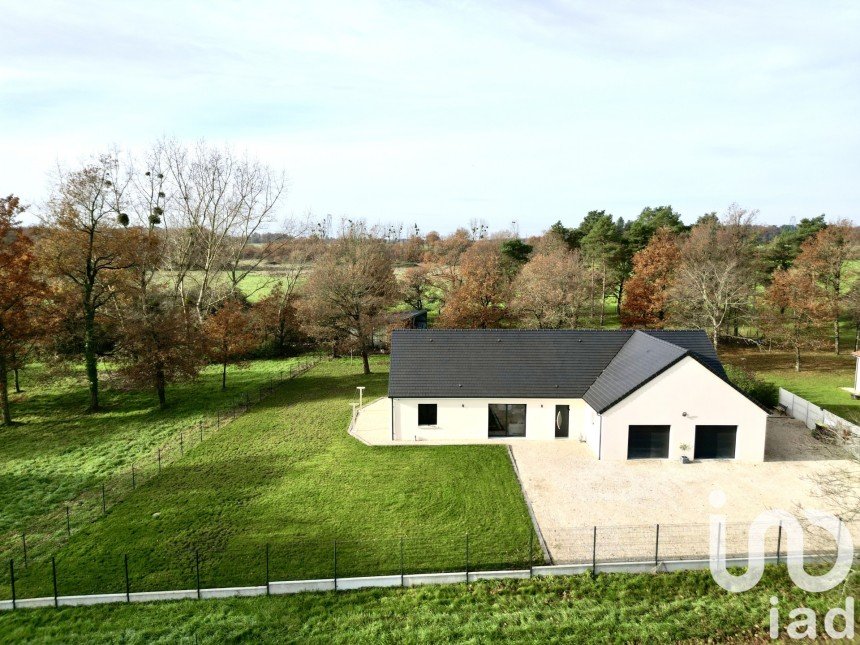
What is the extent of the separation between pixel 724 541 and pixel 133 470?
794 inches

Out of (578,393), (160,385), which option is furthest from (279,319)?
(578,393)

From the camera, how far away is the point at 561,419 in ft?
75.5

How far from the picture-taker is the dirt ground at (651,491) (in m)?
14.8

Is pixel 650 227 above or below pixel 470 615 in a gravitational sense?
above

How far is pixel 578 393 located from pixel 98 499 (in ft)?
61.3

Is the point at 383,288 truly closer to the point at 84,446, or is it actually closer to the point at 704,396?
the point at 84,446

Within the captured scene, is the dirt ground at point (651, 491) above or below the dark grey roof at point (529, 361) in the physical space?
below

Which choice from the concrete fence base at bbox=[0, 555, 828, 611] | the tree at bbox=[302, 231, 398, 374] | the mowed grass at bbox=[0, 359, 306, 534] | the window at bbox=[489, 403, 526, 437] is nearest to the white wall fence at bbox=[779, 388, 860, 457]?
the concrete fence base at bbox=[0, 555, 828, 611]

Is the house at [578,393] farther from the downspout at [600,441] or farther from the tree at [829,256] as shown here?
the tree at [829,256]

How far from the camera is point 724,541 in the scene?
14.4 metres

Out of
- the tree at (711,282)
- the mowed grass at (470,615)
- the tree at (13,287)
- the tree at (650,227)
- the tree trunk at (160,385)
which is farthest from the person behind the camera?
the tree at (650,227)

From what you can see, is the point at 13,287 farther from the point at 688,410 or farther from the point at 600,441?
the point at 688,410

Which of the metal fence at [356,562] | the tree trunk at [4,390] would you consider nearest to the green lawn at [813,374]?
the metal fence at [356,562]

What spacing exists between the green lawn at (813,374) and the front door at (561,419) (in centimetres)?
1295
